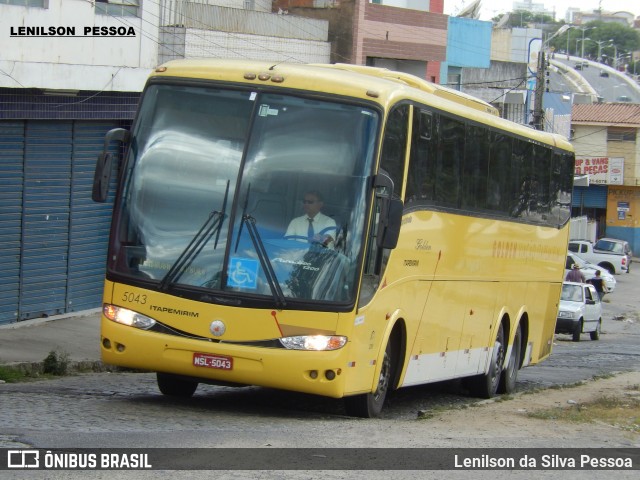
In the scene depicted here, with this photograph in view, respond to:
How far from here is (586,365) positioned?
22281 millimetres

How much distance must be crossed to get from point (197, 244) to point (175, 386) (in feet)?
7.90

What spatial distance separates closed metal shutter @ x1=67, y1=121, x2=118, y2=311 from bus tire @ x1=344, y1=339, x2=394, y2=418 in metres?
8.90

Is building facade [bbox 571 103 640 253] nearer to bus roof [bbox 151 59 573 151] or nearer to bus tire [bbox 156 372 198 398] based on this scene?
bus tire [bbox 156 372 198 398]

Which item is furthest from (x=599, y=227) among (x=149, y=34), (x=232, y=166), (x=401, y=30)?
(x=232, y=166)

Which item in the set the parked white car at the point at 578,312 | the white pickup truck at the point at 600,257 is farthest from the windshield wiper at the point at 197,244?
the white pickup truck at the point at 600,257

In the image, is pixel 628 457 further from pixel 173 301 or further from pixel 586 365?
pixel 586 365

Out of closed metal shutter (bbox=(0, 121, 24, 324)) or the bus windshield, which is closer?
the bus windshield

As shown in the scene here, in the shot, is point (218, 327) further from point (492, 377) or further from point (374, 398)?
point (492, 377)

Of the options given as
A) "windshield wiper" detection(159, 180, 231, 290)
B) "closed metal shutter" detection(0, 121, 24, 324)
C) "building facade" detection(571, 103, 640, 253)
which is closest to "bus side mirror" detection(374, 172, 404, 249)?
"windshield wiper" detection(159, 180, 231, 290)

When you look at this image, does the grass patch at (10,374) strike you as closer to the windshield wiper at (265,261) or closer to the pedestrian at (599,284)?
the windshield wiper at (265,261)

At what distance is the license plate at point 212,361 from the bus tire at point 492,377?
249 inches

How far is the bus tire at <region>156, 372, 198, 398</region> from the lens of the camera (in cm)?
1181

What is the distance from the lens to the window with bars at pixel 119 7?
19312 millimetres

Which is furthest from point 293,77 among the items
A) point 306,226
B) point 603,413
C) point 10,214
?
point 10,214
